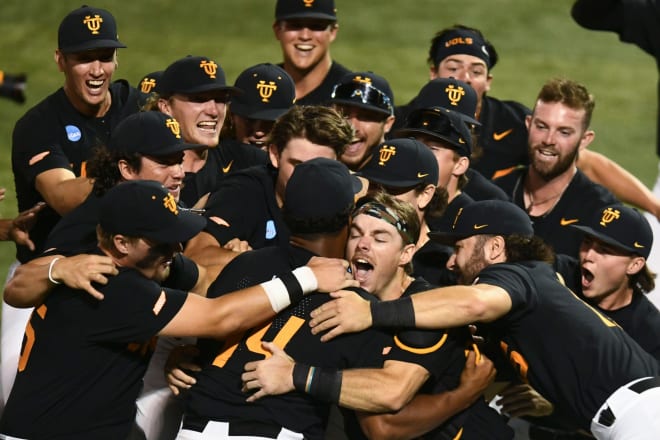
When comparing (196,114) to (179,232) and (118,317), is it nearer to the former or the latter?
(179,232)

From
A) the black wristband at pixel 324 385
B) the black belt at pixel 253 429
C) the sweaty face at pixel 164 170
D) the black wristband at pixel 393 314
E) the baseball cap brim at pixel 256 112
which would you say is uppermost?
the baseball cap brim at pixel 256 112

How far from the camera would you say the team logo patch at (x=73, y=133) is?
22.2 ft

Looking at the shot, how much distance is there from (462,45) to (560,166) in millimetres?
1321

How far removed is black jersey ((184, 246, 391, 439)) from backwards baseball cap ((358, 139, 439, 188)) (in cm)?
108

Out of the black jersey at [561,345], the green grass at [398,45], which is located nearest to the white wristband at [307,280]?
the black jersey at [561,345]

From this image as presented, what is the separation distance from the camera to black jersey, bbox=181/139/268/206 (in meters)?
6.63

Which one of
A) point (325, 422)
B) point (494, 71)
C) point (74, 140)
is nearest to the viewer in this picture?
point (325, 422)

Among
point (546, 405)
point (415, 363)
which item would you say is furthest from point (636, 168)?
point (415, 363)

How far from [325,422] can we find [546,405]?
137 centimetres

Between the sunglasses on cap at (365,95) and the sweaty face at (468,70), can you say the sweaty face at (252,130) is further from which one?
the sweaty face at (468,70)

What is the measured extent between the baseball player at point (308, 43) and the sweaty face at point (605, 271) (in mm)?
2837

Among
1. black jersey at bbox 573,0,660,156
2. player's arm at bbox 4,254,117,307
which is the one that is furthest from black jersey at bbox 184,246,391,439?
black jersey at bbox 573,0,660,156

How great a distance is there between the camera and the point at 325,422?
5227 mm

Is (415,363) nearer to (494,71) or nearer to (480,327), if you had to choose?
(480,327)
